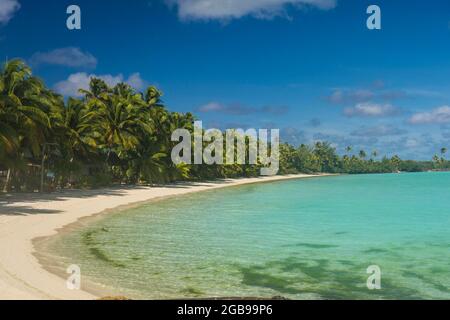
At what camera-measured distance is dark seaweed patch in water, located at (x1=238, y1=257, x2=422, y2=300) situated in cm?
902

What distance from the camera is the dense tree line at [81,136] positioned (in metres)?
24.7

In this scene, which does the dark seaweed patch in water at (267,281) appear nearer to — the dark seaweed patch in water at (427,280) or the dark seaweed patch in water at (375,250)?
the dark seaweed patch in water at (427,280)

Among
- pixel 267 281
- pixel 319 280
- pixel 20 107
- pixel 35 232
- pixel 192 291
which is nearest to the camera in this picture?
pixel 192 291

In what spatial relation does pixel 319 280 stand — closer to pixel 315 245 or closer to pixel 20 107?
pixel 315 245

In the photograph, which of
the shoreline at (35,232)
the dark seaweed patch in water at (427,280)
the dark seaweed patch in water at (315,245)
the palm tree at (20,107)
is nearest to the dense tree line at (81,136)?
the palm tree at (20,107)

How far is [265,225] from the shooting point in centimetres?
2031

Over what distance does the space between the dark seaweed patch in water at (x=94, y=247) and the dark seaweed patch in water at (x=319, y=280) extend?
3.38 meters

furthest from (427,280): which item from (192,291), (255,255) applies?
(192,291)

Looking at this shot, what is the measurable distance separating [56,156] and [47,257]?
902 inches

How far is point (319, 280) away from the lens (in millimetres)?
10156

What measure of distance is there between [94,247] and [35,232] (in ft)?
9.04

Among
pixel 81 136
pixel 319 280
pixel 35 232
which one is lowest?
pixel 319 280
